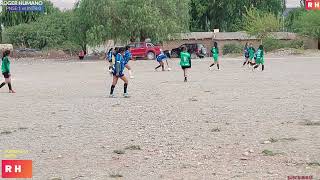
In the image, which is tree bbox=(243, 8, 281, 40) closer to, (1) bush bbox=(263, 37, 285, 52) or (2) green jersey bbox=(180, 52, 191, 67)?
(1) bush bbox=(263, 37, 285, 52)

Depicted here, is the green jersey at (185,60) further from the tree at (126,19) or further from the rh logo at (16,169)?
the tree at (126,19)

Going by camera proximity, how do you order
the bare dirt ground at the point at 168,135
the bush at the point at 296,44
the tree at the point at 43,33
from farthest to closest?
the tree at the point at 43,33
the bush at the point at 296,44
the bare dirt ground at the point at 168,135

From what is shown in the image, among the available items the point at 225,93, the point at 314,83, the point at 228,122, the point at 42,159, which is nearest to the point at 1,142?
the point at 42,159

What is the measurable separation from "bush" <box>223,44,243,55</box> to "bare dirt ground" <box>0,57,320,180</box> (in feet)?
152

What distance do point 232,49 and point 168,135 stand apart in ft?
181

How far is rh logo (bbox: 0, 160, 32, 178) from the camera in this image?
6738 mm

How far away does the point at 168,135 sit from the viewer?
9547 mm

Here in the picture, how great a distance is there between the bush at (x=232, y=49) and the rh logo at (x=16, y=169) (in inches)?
2200

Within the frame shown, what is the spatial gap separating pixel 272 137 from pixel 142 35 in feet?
149

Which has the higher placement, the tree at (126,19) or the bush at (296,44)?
the tree at (126,19)

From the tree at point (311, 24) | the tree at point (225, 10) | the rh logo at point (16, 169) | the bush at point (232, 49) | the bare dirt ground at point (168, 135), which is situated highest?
the tree at point (225, 10)

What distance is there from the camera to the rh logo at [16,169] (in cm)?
674

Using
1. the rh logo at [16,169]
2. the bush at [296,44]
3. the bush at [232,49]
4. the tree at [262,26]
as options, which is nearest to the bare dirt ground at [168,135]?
the rh logo at [16,169]

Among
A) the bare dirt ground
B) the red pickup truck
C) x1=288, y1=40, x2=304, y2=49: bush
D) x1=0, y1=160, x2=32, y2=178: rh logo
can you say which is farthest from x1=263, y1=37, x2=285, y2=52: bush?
x1=0, y1=160, x2=32, y2=178: rh logo
